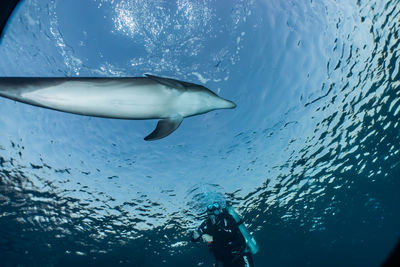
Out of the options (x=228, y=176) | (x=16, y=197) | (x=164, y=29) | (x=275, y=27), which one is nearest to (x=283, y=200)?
(x=228, y=176)

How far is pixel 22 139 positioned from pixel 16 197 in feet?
23.0

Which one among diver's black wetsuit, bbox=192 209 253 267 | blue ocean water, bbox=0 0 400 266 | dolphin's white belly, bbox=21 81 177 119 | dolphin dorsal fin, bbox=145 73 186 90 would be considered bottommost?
dolphin's white belly, bbox=21 81 177 119

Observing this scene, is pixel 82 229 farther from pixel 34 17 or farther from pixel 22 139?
pixel 34 17

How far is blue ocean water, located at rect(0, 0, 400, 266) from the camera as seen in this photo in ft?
22.9

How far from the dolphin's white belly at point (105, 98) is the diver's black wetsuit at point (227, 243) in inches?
321

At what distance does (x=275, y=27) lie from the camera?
752cm

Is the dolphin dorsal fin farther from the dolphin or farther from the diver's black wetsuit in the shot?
the diver's black wetsuit

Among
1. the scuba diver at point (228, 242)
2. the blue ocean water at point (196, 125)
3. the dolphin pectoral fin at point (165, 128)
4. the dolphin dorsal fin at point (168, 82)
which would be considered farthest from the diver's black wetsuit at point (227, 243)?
the dolphin dorsal fin at point (168, 82)

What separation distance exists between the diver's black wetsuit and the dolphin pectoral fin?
775 centimetres

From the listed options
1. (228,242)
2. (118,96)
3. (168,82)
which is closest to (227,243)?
(228,242)

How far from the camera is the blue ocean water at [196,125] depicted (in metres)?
6.97

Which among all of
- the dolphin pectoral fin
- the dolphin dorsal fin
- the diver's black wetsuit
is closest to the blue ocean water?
the dolphin dorsal fin

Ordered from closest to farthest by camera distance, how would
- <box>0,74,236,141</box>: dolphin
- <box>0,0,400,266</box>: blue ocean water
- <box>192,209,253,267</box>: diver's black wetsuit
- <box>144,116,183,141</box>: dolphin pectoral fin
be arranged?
<box>0,74,236,141</box>: dolphin < <box>144,116,183,141</box>: dolphin pectoral fin < <box>0,0,400,266</box>: blue ocean water < <box>192,209,253,267</box>: diver's black wetsuit

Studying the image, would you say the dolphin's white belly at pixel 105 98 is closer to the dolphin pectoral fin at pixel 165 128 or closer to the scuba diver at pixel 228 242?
the dolphin pectoral fin at pixel 165 128
